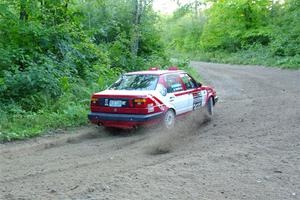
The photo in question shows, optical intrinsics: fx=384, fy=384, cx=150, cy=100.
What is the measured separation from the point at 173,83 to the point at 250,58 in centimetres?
2510

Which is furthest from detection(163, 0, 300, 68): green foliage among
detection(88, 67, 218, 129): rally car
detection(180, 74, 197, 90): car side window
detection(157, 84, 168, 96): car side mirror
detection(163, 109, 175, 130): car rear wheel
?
detection(157, 84, 168, 96): car side mirror

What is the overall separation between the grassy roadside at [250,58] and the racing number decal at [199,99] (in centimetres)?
1658

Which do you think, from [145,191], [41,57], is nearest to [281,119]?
[145,191]

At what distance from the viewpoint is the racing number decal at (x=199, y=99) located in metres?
10.6

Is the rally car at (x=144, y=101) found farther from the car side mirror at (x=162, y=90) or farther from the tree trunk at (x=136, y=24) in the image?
the tree trunk at (x=136, y=24)

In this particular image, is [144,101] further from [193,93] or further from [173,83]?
[193,93]

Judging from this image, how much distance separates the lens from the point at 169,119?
30.9ft

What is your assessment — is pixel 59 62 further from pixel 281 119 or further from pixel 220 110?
pixel 281 119

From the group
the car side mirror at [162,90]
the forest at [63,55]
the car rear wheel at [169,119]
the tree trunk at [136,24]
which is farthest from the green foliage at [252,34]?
the car side mirror at [162,90]

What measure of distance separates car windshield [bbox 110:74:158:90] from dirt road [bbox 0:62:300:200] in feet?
3.62

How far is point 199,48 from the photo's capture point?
45906 mm

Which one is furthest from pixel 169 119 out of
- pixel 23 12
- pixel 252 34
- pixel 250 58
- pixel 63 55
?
pixel 252 34

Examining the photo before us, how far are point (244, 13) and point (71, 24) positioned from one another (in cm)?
2876

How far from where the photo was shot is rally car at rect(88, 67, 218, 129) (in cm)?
873
